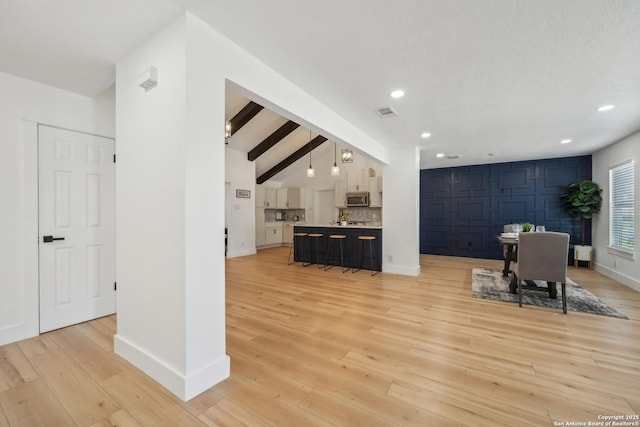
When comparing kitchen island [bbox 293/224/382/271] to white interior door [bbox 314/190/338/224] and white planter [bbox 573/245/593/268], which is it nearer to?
white interior door [bbox 314/190/338/224]

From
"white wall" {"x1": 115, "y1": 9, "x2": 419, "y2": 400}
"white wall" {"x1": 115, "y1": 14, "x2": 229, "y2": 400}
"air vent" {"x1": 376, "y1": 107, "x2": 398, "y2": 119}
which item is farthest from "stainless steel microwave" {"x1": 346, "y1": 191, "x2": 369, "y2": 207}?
"white wall" {"x1": 115, "y1": 14, "x2": 229, "y2": 400}

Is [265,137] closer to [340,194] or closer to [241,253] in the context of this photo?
[340,194]

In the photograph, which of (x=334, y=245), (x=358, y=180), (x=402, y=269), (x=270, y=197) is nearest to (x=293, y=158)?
(x=270, y=197)

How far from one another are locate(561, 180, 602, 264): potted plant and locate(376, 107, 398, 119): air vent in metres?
5.10

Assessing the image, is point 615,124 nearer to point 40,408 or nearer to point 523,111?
point 523,111

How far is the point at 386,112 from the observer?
339cm

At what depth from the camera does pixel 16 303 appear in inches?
95.4

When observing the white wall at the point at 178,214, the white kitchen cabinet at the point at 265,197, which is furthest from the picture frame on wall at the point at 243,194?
the white wall at the point at 178,214

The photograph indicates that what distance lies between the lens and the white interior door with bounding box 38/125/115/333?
261 cm

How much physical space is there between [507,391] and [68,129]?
14.9 ft

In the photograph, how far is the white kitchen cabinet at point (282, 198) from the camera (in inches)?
380

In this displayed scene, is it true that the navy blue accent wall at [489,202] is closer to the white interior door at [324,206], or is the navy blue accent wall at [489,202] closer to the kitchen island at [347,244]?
the kitchen island at [347,244]

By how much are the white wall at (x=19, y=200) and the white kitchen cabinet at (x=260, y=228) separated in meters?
6.41

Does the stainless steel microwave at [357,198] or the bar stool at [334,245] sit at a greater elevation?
the stainless steel microwave at [357,198]
